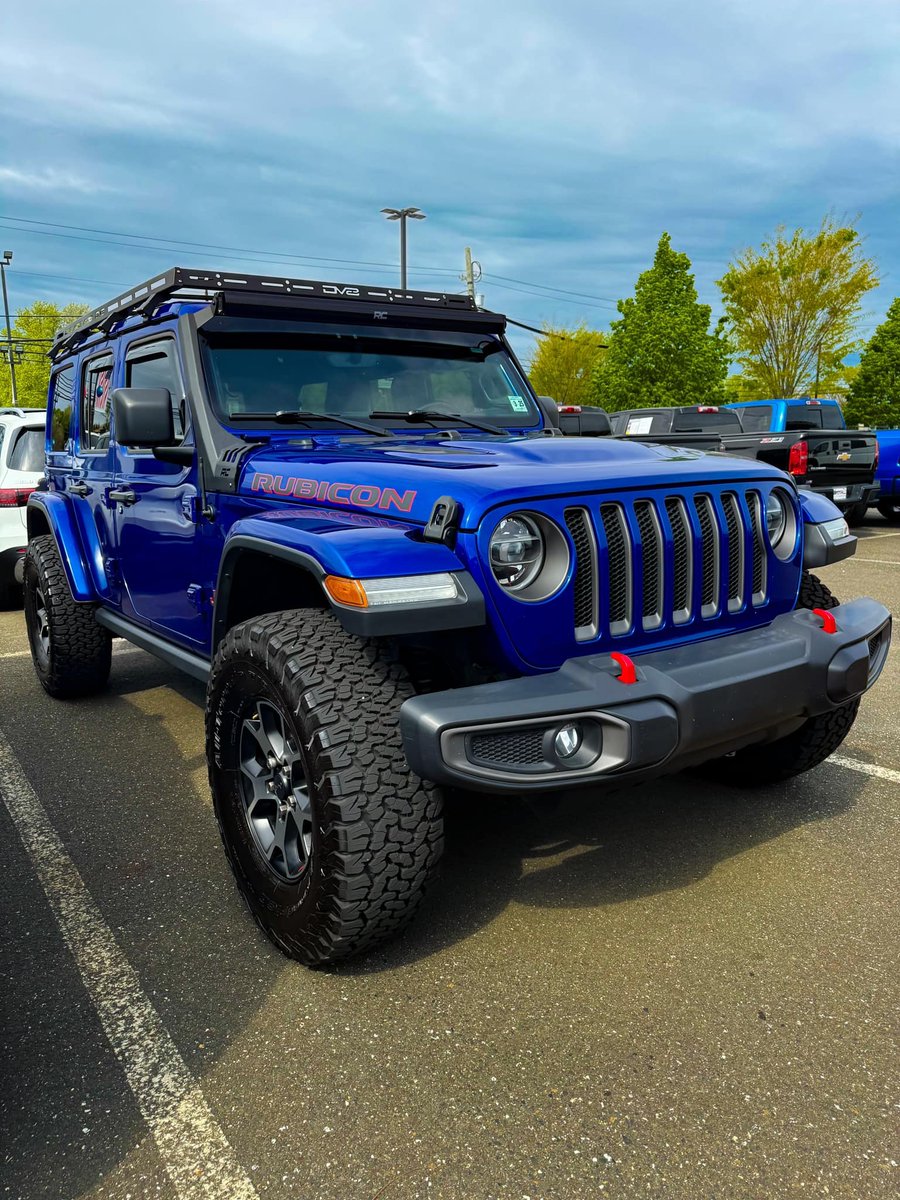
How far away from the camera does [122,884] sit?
3.01 meters

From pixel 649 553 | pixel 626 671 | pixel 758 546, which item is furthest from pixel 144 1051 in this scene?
pixel 758 546

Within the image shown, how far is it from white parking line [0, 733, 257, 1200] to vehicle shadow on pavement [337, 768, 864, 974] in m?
0.53

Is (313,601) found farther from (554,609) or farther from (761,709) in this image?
(761,709)

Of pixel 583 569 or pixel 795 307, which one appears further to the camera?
pixel 795 307

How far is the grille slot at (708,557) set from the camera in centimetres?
274

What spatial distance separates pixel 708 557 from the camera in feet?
9.04

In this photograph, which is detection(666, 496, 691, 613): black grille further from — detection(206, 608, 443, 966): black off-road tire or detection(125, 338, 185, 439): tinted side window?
detection(125, 338, 185, 439): tinted side window

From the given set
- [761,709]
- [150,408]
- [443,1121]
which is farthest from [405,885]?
[150,408]

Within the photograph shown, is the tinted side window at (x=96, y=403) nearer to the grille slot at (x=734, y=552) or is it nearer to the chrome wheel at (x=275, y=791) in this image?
the chrome wheel at (x=275, y=791)

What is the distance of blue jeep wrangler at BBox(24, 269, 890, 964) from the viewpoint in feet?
7.29

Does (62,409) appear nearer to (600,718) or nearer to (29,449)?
(29,449)

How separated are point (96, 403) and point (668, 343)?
23.5m

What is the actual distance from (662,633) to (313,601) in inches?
44.1

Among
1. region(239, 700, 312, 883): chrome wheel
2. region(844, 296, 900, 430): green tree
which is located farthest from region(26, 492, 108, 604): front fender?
region(844, 296, 900, 430): green tree
